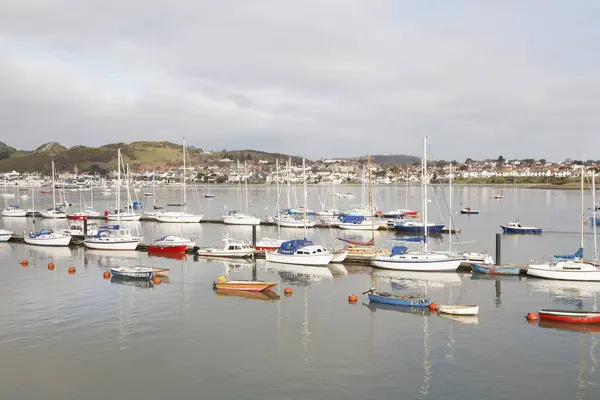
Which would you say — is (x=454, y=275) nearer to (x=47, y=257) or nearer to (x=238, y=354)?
(x=238, y=354)

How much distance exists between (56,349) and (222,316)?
961 cm

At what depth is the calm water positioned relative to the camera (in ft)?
73.0

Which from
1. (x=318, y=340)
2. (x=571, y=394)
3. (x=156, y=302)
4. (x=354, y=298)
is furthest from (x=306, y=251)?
(x=571, y=394)

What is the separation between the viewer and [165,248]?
2245 inches

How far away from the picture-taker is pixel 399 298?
34.4 meters

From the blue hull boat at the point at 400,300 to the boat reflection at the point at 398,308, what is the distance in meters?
0.21

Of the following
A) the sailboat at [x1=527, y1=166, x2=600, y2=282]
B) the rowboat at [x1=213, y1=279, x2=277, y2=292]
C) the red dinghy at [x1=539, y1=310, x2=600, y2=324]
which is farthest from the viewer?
the sailboat at [x1=527, y1=166, x2=600, y2=282]

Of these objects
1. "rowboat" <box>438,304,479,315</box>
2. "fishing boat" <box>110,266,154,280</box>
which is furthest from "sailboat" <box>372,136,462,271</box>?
"fishing boat" <box>110,266,154,280</box>

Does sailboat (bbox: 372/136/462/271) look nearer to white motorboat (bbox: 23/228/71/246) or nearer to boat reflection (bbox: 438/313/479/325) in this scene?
boat reflection (bbox: 438/313/479/325)

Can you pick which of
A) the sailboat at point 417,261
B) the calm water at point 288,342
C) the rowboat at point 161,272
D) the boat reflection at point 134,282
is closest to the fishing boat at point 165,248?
the rowboat at point 161,272

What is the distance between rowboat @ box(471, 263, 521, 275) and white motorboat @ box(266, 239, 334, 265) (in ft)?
42.4

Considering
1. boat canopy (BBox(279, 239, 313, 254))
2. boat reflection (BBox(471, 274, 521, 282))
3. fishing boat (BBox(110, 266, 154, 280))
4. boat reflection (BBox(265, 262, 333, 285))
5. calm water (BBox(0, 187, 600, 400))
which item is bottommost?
calm water (BBox(0, 187, 600, 400))

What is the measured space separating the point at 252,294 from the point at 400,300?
1062cm

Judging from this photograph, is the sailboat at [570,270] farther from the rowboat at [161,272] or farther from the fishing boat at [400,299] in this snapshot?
the rowboat at [161,272]
